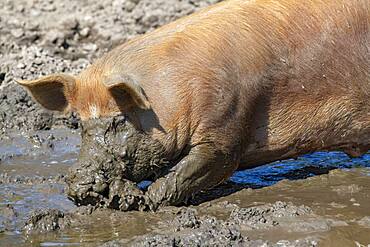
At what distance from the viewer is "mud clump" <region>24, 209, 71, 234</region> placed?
6.48 m

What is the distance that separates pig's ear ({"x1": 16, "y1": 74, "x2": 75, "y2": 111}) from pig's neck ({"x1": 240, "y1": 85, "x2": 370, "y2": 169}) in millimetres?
1269

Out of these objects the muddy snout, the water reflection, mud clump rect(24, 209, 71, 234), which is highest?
the muddy snout

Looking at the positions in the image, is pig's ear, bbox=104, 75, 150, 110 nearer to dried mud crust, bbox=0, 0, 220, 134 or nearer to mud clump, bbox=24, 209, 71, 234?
mud clump, bbox=24, 209, 71, 234

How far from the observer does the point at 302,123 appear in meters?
6.96

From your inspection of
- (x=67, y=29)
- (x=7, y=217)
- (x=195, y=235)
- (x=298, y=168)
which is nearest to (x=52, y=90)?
(x=7, y=217)

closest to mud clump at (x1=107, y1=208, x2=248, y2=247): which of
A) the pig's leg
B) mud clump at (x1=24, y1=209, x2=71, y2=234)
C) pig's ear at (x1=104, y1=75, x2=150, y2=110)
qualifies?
the pig's leg

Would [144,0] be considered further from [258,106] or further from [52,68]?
[258,106]

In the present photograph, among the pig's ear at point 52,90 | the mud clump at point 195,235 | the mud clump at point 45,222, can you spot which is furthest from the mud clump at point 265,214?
the pig's ear at point 52,90

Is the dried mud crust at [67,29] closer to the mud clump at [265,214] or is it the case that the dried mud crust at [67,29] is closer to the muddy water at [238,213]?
the muddy water at [238,213]

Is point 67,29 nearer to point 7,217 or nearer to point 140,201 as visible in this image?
point 7,217

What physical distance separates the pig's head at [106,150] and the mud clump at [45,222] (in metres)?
0.17

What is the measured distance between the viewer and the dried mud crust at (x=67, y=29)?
10.3 meters

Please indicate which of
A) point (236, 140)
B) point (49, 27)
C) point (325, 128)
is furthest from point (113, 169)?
point (49, 27)

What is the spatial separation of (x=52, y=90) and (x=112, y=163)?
68 cm
